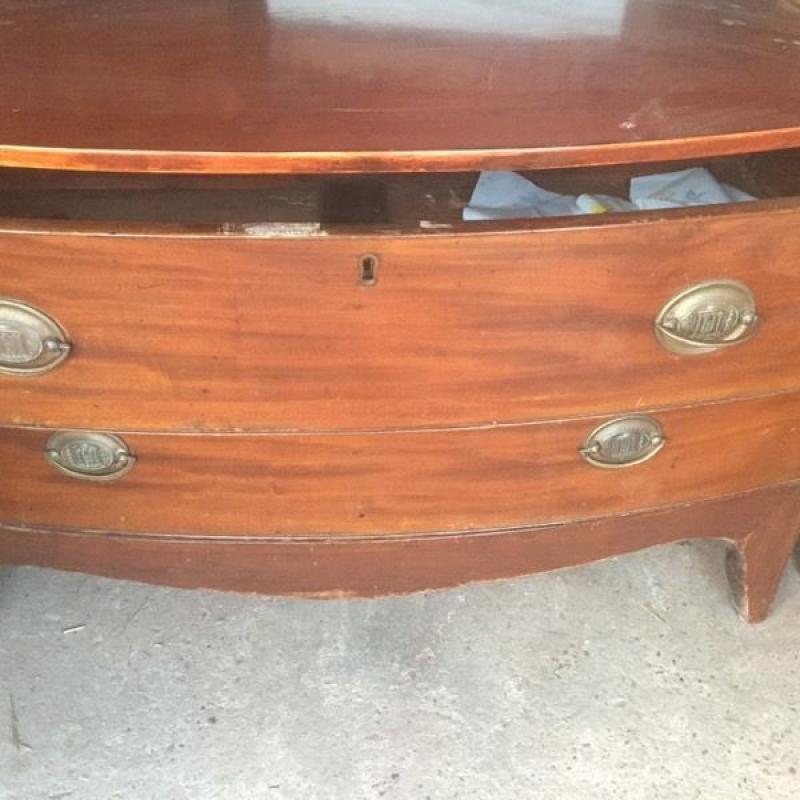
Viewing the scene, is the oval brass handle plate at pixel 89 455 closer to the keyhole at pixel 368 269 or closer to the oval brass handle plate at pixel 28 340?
the oval brass handle plate at pixel 28 340

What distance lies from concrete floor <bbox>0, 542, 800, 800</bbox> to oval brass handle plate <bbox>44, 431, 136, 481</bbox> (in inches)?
13.7

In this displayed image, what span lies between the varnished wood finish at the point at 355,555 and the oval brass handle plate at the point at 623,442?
0.09 meters

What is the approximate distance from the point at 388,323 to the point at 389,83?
184mm

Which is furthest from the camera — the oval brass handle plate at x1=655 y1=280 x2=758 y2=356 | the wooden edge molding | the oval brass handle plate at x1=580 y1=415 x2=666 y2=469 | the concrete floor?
the concrete floor

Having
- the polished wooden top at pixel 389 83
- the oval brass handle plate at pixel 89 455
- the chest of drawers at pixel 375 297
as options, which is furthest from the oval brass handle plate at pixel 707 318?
the oval brass handle plate at pixel 89 455

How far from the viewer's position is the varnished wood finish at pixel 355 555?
1.00 m

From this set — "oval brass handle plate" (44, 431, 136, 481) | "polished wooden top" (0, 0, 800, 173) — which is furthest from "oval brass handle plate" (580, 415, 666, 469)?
"oval brass handle plate" (44, 431, 136, 481)

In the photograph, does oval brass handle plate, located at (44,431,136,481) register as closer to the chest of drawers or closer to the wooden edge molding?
the chest of drawers

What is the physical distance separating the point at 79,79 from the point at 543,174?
1.65ft

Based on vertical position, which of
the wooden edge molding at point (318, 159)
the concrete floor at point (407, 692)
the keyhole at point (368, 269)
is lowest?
the concrete floor at point (407, 692)

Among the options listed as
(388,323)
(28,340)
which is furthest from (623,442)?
(28,340)

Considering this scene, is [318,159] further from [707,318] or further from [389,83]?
[707,318]

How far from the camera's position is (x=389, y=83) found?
80 centimetres

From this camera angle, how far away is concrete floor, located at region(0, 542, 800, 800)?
3.55 feet
